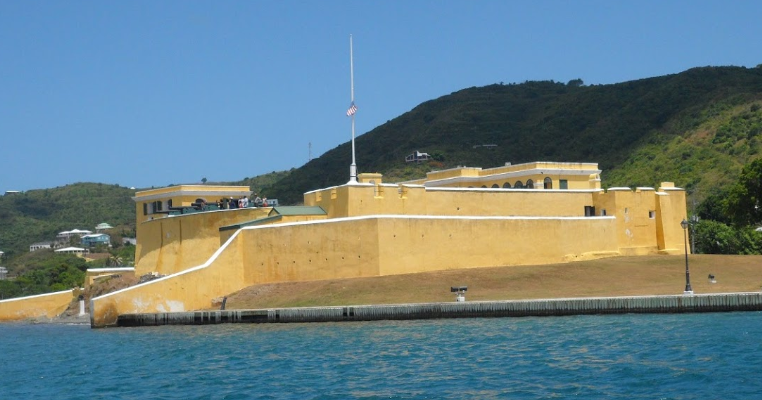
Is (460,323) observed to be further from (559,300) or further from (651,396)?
(651,396)

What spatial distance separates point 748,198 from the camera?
153 feet

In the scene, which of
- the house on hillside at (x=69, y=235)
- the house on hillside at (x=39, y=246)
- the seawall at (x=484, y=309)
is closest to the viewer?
the seawall at (x=484, y=309)

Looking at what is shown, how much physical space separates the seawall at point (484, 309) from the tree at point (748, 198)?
1712 cm

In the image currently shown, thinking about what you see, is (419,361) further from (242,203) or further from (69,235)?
(69,235)

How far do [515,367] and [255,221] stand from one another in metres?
19.7

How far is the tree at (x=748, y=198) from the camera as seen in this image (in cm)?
4659

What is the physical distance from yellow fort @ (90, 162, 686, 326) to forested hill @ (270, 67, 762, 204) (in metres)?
25.4

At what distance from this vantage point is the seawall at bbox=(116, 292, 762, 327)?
30.9 m

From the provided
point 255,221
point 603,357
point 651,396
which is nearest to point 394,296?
point 255,221

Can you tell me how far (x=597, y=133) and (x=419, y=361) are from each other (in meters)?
68.1

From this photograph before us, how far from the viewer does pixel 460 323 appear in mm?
31609

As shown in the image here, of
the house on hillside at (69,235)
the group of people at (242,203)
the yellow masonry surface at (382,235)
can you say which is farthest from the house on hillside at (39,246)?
the group of people at (242,203)

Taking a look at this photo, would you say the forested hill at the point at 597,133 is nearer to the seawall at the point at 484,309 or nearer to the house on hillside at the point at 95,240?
the house on hillside at the point at 95,240

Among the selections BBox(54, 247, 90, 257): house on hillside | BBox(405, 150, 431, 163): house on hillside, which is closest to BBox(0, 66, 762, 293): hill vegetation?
BBox(405, 150, 431, 163): house on hillside
